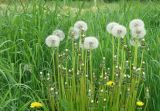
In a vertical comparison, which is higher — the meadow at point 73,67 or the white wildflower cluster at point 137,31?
the white wildflower cluster at point 137,31

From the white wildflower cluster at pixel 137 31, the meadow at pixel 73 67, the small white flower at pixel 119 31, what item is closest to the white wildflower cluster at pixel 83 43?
the meadow at pixel 73 67

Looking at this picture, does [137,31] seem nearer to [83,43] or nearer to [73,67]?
[83,43]

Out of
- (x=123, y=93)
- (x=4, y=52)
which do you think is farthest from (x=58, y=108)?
(x=4, y=52)

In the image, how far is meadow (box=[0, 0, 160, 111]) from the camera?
98.8 inches

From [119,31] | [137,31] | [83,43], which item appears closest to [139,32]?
[137,31]

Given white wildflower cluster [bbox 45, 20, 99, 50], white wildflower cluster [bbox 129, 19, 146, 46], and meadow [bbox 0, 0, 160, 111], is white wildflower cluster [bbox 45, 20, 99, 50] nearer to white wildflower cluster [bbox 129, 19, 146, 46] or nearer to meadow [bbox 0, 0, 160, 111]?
meadow [bbox 0, 0, 160, 111]

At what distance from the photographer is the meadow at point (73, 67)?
2.51 m

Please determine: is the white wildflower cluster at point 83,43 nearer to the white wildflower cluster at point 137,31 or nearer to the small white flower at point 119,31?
the small white flower at point 119,31

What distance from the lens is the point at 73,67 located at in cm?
255

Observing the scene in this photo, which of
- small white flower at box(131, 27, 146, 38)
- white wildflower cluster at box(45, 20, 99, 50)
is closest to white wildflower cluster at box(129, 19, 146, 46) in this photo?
small white flower at box(131, 27, 146, 38)

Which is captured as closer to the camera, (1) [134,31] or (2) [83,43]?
(1) [134,31]

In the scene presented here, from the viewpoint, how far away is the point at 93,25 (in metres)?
3.98

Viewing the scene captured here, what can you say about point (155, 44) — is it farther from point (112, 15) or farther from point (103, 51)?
point (112, 15)

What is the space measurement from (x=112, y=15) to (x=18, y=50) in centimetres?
133
